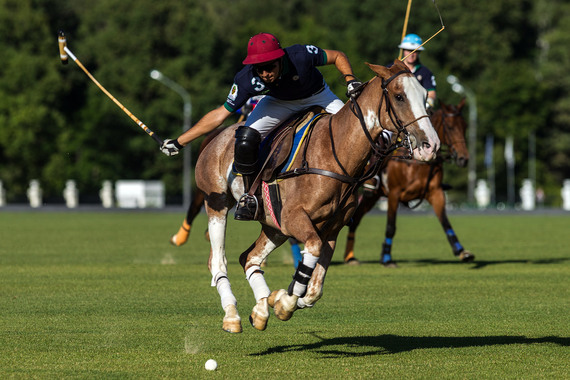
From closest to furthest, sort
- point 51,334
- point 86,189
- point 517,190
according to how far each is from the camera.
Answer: point 51,334
point 86,189
point 517,190

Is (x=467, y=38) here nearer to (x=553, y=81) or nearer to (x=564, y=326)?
(x=553, y=81)

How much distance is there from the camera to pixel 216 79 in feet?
250

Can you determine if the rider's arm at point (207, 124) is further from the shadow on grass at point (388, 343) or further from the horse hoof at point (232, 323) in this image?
the shadow on grass at point (388, 343)

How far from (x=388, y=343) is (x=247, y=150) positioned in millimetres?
2208

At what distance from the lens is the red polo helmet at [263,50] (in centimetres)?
939

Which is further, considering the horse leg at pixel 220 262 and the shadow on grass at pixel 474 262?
the shadow on grass at pixel 474 262

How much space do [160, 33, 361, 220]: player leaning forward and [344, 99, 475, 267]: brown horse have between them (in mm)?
8594

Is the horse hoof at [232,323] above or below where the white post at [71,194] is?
below

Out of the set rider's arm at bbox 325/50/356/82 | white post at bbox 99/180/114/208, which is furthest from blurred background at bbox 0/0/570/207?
rider's arm at bbox 325/50/356/82

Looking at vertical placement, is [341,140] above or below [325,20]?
below

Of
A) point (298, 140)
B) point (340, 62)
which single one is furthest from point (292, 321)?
point (340, 62)

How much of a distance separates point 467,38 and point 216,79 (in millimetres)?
23958

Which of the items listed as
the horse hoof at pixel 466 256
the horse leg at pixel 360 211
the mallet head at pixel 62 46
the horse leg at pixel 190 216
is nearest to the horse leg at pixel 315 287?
the mallet head at pixel 62 46

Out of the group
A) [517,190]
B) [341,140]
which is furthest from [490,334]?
[517,190]
